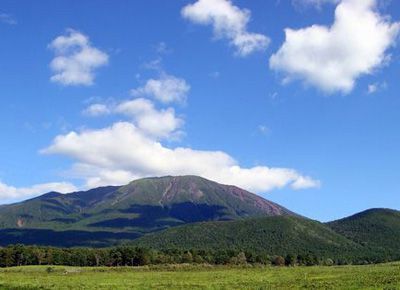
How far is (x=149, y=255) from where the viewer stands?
19488 centimetres

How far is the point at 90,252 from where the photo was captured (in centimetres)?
19938

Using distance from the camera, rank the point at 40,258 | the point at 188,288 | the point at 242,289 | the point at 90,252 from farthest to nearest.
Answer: the point at 90,252 < the point at 40,258 < the point at 188,288 < the point at 242,289

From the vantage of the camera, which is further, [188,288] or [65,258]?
[65,258]

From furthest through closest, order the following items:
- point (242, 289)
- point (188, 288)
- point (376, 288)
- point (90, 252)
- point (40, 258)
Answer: point (90, 252), point (40, 258), point (188, 288), point (242, 289), point (376, 288)

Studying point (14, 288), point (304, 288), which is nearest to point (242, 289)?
point (304, 288)

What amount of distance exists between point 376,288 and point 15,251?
160987mm

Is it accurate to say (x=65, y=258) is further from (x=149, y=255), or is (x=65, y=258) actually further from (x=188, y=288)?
(x=188, y=288)

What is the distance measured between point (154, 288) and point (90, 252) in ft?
466

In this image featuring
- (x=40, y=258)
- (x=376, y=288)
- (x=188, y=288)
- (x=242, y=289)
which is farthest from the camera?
(x=40, y=258)

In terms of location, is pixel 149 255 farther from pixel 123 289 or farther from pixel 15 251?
pixel 123 289

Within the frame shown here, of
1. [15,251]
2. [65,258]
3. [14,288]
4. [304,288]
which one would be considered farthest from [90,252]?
[304,288]

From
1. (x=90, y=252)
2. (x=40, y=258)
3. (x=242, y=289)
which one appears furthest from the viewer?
(x=90, y=252)

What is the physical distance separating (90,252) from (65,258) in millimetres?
11758

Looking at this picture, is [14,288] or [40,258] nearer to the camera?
[14,288]
